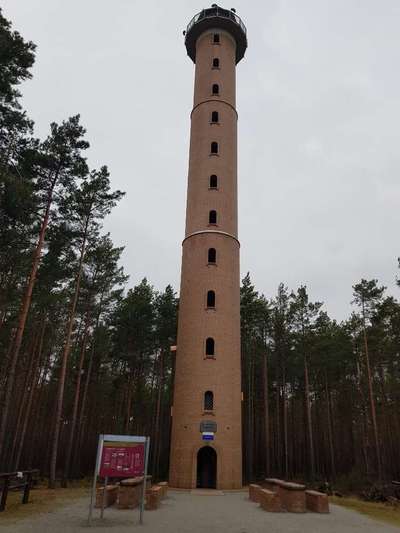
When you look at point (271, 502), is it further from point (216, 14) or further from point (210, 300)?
point (216, 14)

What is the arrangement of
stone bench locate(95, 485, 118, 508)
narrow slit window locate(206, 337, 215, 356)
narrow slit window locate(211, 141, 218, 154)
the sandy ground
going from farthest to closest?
narrow slit window locate(211, 141, 218, 154) → narrow slit window locate(206, 337, 215, 356) → stone bench locate(95, 485, 118, 508) → the sandy ground

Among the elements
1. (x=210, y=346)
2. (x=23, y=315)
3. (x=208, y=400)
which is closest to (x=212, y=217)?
(x=210, y=346)

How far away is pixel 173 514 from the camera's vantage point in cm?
1111

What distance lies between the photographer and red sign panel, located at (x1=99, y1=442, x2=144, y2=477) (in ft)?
33.9

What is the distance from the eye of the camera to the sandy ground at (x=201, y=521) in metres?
8.81

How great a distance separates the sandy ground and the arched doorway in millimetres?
7105

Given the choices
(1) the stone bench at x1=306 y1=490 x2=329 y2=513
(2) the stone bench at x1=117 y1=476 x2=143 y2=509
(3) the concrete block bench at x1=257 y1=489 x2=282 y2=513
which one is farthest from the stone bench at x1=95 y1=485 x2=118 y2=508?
(1) the stone bench at x1=306 y1=490 x2=329 y2=513

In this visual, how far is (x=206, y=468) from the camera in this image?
20.6m

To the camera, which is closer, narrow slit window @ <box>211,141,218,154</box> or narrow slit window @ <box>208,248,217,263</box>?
narrow slit window @ <box>208,248,217,263</box>

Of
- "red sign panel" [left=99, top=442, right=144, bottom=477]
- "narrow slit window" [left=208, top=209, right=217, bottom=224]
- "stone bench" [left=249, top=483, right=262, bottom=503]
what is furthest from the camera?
"narrow slit window" [left=208, top=209, right=217, bottom=224]

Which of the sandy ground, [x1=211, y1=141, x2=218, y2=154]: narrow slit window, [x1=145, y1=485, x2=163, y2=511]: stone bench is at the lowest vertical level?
the sandy ground

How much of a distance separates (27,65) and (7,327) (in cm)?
1487

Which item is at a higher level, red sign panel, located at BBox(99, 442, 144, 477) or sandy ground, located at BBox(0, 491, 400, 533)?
red sign panel, located at BBox(99, 442, 144, 477)

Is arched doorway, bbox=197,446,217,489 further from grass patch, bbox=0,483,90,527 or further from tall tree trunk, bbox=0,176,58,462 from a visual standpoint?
tall tree trunk, bbox=0,176,58,462
